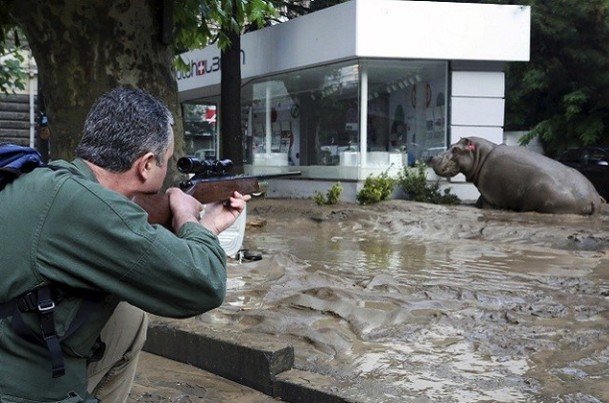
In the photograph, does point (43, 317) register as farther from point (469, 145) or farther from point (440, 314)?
point (469, 145)

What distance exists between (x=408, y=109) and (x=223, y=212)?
47.4 ft

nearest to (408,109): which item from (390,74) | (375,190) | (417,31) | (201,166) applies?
(390,74)

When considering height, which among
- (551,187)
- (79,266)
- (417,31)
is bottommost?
(551,187)

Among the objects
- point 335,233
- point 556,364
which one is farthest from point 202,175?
point 335,233

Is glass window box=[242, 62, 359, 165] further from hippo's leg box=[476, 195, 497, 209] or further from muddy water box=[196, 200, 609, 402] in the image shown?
muddy water box=[196, 200, 609, 402]

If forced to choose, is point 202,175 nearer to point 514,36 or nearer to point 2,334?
point 2,334

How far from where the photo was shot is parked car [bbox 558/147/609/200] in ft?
62.7

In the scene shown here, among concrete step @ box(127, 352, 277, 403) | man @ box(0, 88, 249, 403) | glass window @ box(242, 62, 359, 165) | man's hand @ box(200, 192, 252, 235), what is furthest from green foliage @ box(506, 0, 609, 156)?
man @ box(0, 88, 249, 403)

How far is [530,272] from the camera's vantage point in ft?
28.7

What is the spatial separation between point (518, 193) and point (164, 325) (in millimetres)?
9871

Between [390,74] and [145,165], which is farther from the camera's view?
[390,74]

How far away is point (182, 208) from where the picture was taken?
2672mm

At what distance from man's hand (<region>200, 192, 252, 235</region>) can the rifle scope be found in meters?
0.15

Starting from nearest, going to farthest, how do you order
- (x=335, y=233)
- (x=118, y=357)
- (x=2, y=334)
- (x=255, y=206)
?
(x=2, y=334) → (x=118, y=357) → (x=335, y=233) → (x=255, y=206)
